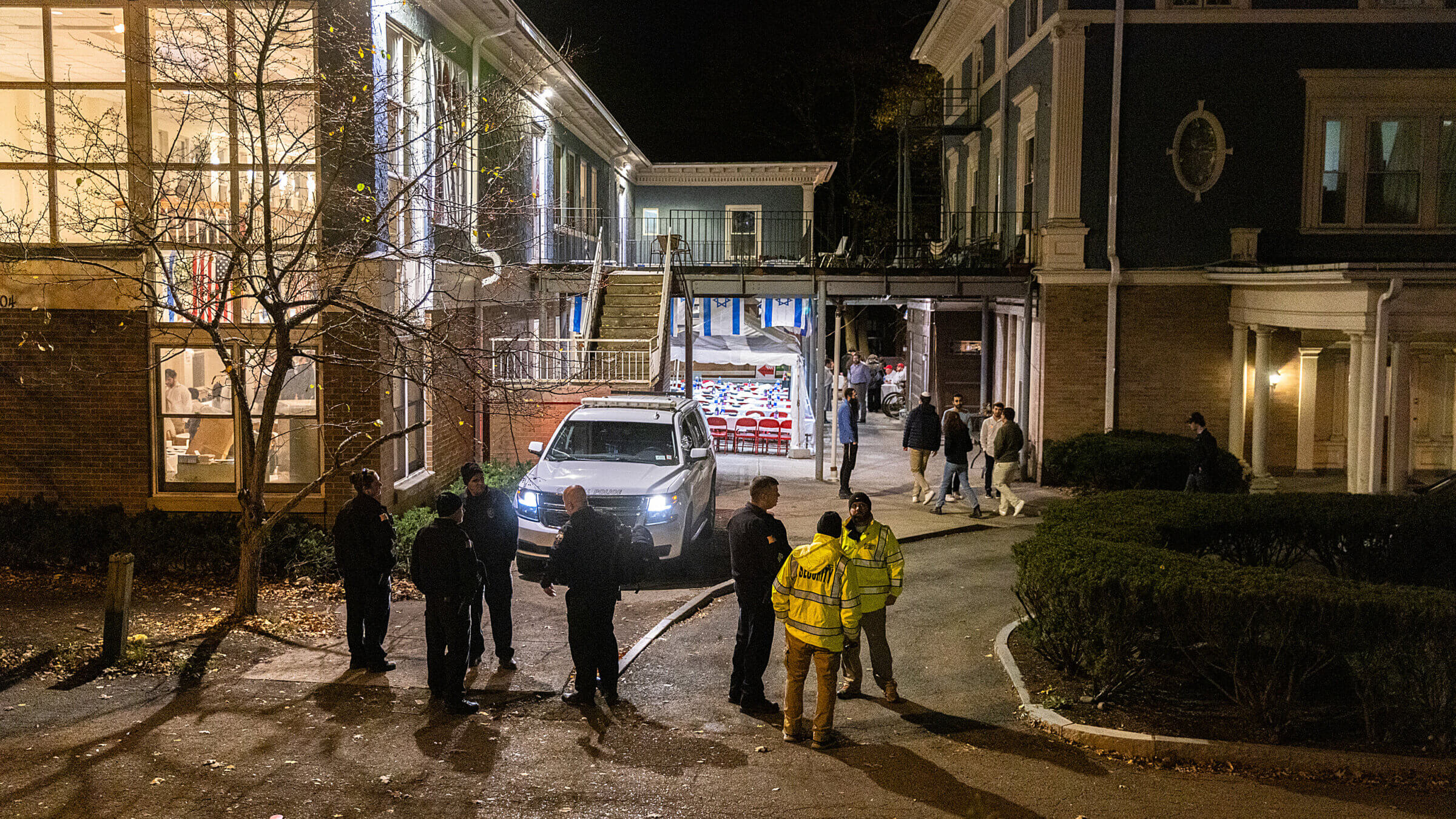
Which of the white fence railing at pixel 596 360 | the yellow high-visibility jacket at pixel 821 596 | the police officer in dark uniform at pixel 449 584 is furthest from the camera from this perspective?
the white fence railing at pixel 596 360

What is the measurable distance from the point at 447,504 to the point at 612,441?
227 inches

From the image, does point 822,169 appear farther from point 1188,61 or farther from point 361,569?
point 361,569

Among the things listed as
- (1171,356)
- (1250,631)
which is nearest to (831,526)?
(1250,631)

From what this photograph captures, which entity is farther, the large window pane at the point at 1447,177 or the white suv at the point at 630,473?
the large window pane at the point at 1447,177

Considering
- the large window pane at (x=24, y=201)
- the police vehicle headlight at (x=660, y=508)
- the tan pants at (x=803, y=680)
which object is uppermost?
the large window pane at (x=24, y=201)

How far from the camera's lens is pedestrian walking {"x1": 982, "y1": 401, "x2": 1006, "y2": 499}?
648 inches

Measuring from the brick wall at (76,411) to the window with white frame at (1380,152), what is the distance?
17280mm

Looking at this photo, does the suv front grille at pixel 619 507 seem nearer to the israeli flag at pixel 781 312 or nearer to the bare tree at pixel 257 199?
the bare tree at pixel 257 199

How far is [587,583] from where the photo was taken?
8594 mm

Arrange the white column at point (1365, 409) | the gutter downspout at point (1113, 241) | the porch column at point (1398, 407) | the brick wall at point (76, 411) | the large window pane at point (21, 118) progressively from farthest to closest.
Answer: the gutter downspout at point (1113, 241)
the porch column at point (1398, 407)
the white column at point (1365, 409)
the brick wall at point (76, 411)
the large window pane at point (21, 118)

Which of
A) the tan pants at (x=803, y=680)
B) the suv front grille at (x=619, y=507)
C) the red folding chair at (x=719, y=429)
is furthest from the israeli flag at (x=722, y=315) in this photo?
the tan pants at (x=803, y=680)

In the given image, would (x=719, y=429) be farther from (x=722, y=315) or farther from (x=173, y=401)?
(x=173, y=401)

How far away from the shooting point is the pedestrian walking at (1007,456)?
16141 millimetres

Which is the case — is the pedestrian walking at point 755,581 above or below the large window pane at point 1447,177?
below
